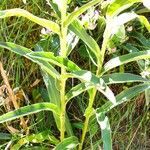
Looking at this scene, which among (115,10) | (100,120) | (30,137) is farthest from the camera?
(30,137)

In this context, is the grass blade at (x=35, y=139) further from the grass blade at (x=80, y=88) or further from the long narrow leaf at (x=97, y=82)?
the long narrow leaf at (x=97, y=82)

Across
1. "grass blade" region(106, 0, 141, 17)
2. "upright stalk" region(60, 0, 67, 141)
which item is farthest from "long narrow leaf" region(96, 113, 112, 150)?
"grass blade" region(106, 0, 141, 17)

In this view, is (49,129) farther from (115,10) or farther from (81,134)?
(115,10)

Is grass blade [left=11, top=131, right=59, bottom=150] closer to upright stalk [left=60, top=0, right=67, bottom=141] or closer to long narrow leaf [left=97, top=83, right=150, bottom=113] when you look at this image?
upright stalk [left=60, top=0, right=67, bottom=141]

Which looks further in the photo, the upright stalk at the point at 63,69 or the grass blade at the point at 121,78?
the grass blade at the point at 121,78

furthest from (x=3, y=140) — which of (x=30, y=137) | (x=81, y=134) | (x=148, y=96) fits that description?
(x=148, y=96)

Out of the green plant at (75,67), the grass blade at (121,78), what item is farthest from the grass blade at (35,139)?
the grass blade at (121,78)

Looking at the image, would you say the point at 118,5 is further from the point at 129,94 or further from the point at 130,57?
the point at 129,94

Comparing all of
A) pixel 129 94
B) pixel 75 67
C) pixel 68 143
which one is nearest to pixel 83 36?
pixel 75 67
